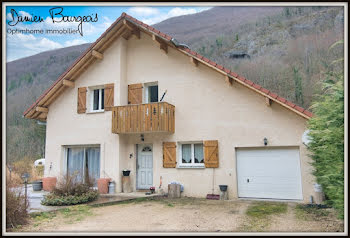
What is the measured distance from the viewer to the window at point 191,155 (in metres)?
11.4

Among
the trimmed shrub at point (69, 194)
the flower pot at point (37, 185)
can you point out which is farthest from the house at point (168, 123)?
the trimmed shrub at point (69, 194)

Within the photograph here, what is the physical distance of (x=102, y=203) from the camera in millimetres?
9508

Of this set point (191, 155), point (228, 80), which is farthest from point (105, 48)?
point (191, 155)

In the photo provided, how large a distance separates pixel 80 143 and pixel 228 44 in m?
Answer: 27.3

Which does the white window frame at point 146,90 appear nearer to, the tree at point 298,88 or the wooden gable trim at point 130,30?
the wooden gable trim at point 130,30

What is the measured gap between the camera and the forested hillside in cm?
1611

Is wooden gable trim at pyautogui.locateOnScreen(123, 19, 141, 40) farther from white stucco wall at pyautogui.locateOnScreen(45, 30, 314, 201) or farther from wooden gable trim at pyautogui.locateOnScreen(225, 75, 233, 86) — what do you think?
wooden gable trim at pyautogui.locateOnScreen(225, 75, 233, 86)

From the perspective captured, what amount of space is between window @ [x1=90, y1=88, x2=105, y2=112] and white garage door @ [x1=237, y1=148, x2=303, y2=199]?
21.6 ft

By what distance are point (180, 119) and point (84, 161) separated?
16.4 feet

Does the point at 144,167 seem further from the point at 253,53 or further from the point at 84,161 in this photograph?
the point at 253,53

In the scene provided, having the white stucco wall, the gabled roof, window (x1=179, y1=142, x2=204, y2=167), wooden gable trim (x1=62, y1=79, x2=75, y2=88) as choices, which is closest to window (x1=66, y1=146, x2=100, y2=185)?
the white stucco wall

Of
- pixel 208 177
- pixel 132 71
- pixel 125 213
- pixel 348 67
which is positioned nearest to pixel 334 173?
pixel 348 67

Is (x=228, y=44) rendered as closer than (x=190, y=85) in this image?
No

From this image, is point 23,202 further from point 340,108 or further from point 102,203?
point 340,108
